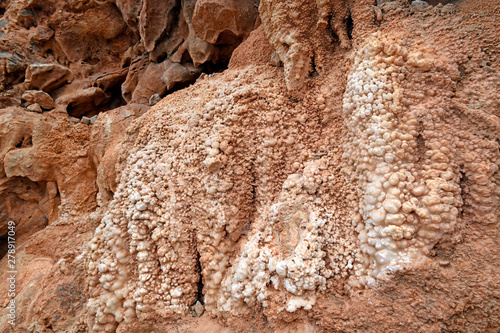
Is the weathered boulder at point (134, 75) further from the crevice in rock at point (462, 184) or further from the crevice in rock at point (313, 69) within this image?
the crevice in rock at point (462, 184)

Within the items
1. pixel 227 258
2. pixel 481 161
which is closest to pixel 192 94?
pixel 227 258

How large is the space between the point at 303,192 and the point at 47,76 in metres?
4.08

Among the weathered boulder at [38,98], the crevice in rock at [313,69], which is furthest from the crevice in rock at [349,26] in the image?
Result: the weathered boulder at [38,98]

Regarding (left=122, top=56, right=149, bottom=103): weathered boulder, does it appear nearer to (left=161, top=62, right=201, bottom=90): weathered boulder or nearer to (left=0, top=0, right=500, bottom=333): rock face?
(left=161, top=62, right=201, bottom=90): weathered boulder

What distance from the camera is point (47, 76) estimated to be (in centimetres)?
362

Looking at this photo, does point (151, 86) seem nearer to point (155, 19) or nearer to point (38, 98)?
point (155, 19)

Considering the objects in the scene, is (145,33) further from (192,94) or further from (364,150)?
(364,150)

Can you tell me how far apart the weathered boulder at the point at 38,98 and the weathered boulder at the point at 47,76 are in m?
0.57

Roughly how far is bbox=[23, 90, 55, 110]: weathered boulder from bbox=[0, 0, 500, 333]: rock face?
81cm

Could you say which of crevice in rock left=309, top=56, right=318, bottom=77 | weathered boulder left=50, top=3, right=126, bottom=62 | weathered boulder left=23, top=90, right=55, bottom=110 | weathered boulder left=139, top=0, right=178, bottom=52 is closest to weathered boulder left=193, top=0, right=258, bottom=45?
weathered boulder left=139, top=0, right=178, bottom=52

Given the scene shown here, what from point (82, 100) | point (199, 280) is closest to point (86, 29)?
point (82, 100)

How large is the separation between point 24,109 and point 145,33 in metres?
1.67

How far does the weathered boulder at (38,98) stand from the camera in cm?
308

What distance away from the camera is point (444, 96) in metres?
1.14
